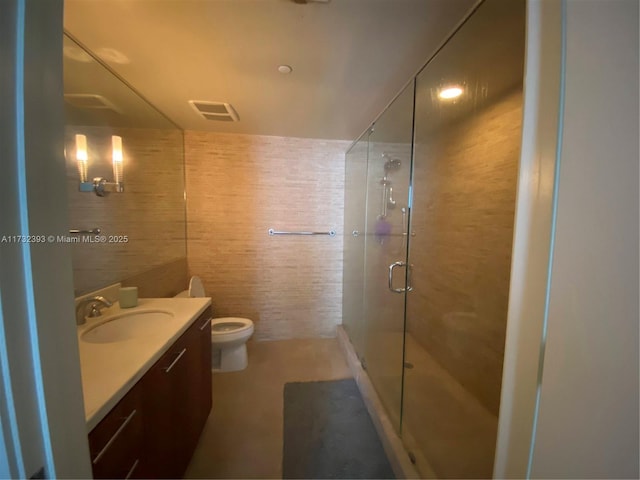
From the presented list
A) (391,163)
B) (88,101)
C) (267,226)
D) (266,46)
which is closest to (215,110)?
(88,101)

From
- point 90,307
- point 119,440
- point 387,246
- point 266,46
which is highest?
point 266,46

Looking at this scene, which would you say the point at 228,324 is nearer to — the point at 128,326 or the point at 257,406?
the point at 257,406

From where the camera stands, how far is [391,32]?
1161 mm

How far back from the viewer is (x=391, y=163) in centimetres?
192

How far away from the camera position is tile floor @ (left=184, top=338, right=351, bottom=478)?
1.37 m

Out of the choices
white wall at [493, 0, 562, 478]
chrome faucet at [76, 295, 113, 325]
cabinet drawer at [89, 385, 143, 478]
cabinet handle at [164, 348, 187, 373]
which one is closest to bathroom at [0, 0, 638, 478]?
white wall at [493, 0, 562, 478]

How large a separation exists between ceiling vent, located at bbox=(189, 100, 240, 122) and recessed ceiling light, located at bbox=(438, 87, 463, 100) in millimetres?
1563

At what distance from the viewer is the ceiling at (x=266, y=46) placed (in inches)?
41.2

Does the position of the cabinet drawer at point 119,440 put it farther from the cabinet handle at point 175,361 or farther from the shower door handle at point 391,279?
the shower door handle at point 391,279

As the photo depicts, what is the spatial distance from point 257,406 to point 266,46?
2.35 meters

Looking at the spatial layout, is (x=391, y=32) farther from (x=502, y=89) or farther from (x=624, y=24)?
(x=624, y=24)

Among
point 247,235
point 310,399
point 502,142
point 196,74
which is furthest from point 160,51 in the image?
point 310,399

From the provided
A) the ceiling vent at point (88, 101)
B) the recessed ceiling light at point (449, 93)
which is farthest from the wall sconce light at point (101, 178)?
the recessed ceiling light at point (449, 93)

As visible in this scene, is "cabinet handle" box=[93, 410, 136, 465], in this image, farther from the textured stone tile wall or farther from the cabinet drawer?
the textured stone tile wall
